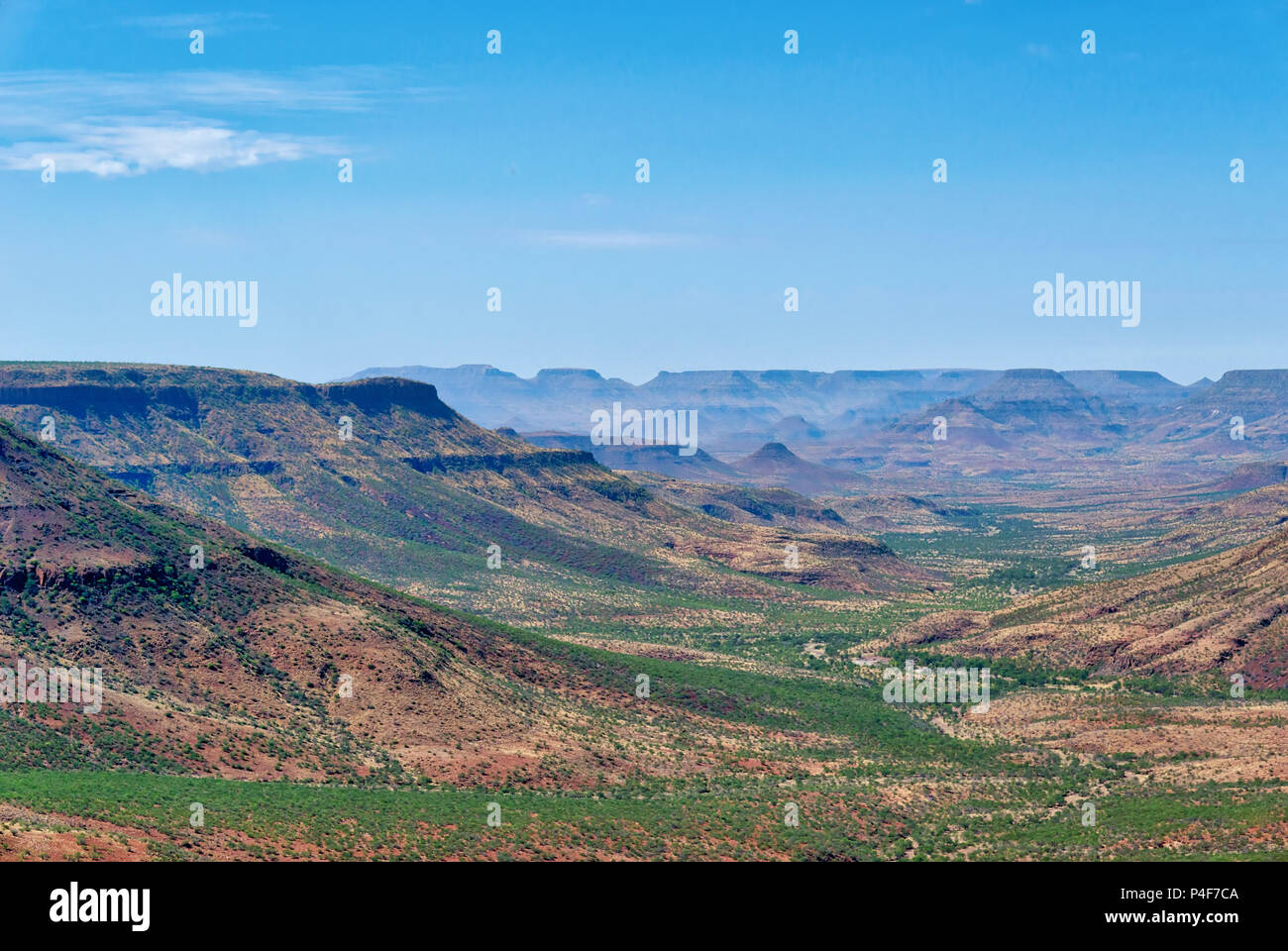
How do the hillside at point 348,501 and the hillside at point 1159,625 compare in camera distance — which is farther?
the hillside at point 348,501

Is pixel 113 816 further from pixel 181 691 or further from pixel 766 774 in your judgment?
pixel 766 774

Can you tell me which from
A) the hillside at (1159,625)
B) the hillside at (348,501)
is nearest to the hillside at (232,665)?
the hillside at (1159,625)

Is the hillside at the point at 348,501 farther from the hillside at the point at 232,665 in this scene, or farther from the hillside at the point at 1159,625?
the hillside at the point at 232,665

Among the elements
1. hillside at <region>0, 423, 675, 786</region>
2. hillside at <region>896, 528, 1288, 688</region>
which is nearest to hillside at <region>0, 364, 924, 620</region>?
hillside at <region>896, 528, 1288, 688</region>

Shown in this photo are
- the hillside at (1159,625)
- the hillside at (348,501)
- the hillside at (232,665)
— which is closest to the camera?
the hillside at (232,665)

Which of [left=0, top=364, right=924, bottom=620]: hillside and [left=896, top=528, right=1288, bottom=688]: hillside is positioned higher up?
[left=0, top=364, right=924, bottom=620]: hillside

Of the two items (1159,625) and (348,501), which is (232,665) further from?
(348,501)

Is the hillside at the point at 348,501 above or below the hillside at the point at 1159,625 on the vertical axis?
above

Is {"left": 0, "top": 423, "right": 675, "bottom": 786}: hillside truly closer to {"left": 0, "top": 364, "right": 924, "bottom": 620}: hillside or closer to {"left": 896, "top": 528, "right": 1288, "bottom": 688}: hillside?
{"left": 896, "top": 528, "right": 1288, "bottom": 688}: hillside

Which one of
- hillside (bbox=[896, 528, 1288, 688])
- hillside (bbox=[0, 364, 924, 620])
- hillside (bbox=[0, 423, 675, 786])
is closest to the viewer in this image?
hillside (bbox=[0, 423, 675, 786])

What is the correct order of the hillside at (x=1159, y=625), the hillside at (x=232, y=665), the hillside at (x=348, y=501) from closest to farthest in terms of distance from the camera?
the hillside at (x=232, y=665) < the hillside at (x=1159, y=625) < the hillside at (x=348, y=501)

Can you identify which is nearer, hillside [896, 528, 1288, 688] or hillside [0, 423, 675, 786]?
hillside [0, 423, 675, 786]

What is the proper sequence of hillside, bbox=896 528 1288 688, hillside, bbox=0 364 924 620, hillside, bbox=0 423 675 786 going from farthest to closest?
hillside, bbox=0 364 924 620 → hillside, bbox=896 528 1288 688 → hillside, bbox=0 423 675 786

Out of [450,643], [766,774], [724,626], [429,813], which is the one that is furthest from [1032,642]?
[429,813]
